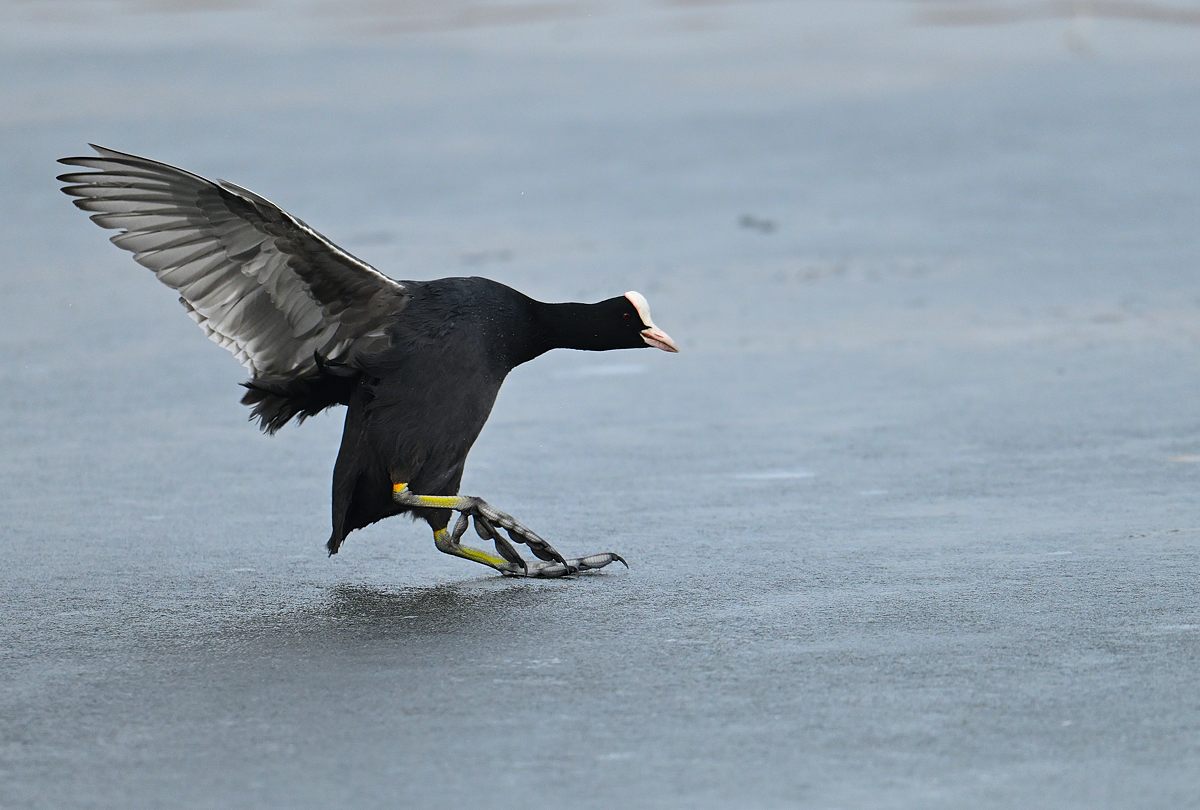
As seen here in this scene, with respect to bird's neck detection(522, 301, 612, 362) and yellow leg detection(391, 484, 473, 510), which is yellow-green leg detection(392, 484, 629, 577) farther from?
bird's neck detection(522, 301, 612, 362)

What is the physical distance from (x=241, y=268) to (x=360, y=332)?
0.45 meters

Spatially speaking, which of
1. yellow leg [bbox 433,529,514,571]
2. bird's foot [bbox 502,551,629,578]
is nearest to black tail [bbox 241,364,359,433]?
yellow leg [bbox 433,529,514,571]

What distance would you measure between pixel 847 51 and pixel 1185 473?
386 inches

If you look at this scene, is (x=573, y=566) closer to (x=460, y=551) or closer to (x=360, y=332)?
(x=460, y=551)

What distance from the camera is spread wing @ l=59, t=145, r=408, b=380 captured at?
5.75 metres

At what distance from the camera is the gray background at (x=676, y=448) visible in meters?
3.93

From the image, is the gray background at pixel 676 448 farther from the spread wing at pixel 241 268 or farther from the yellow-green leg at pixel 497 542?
the spread wing at pixel 241 268

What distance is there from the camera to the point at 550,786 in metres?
3.66

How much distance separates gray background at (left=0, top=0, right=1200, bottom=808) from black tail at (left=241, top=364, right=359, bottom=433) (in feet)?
1.25

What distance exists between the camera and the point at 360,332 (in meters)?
5.78

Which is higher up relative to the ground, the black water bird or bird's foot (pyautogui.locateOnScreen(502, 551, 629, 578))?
the black water bird

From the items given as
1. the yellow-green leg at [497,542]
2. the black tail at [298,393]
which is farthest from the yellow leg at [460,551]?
the black tail at [298,393]

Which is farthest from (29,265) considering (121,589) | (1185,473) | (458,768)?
(458,768)

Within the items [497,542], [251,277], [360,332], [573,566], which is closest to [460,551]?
[497,542]
